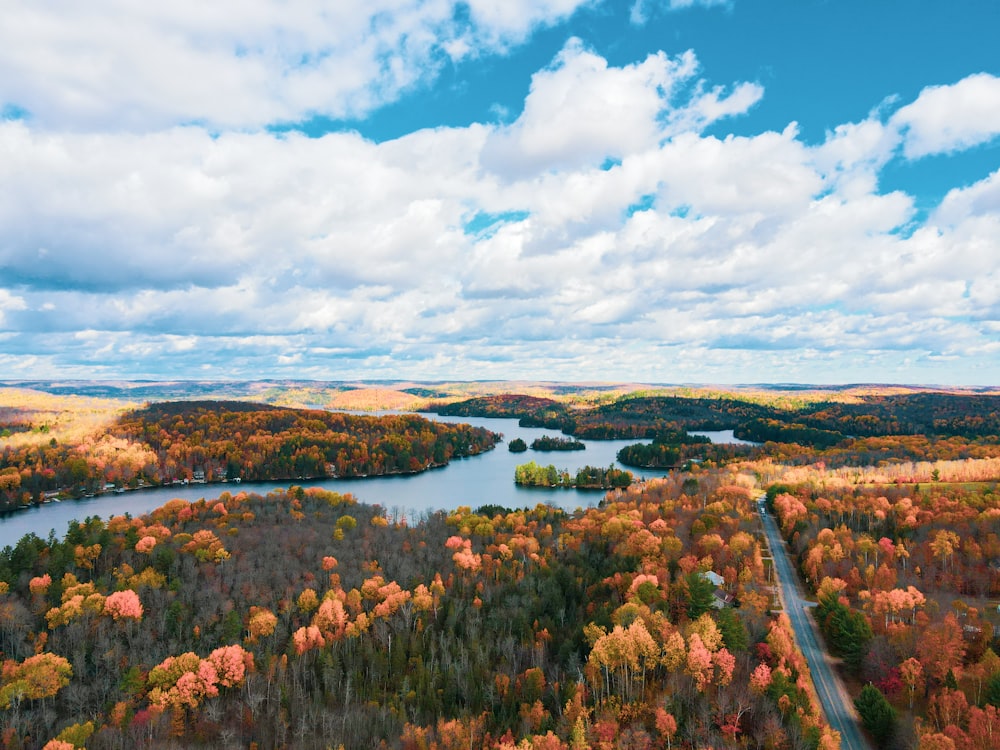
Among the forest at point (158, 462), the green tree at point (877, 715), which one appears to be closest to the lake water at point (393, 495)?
the forest at point (158, 462)

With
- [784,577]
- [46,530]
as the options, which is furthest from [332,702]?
[46,530]

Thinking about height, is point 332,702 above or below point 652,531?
below

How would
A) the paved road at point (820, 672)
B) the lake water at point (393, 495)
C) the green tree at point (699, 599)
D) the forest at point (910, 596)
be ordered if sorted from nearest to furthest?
→ 1. the forest at point (910, 596)
2. the paved road at point (820, 672)
3. the green tree at point (699, 599)
4. the lake water at point (393, 495)

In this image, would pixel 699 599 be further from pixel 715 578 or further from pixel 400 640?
pixel 400 640

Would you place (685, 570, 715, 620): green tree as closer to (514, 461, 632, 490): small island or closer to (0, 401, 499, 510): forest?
(514, 461, 632, 490): small island

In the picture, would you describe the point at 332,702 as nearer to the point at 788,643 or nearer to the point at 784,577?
the point at 788,643

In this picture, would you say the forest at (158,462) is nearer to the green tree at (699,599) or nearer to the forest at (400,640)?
the forest at (400,640)
